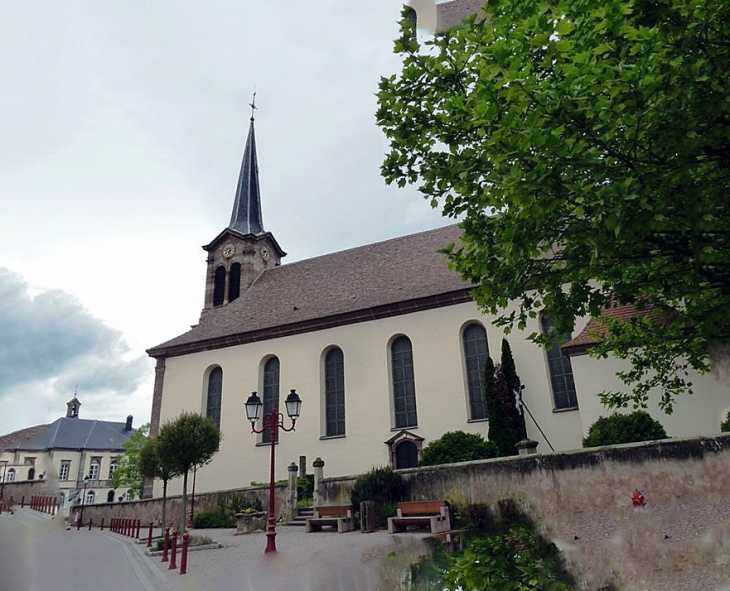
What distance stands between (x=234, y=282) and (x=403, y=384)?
1394cm

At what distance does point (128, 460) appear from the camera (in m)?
47.9

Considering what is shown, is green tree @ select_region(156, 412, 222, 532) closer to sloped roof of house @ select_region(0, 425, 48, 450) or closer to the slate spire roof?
sloped roof of house @ select_region(0, 425, 48, 450)

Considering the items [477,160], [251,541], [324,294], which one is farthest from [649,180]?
[324,294]

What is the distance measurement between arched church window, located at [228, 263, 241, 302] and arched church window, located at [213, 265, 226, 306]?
42 cm

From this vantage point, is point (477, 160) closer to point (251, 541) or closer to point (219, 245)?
point (251, 541)

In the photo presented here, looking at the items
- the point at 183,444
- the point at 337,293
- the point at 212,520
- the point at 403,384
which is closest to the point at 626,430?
the point at 403,384

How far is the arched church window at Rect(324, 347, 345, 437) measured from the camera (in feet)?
74.0

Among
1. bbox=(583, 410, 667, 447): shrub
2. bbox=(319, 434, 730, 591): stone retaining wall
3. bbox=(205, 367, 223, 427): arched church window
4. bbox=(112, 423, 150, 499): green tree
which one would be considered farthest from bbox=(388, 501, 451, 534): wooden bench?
bbox=(112, 423, 150, 499): green tree

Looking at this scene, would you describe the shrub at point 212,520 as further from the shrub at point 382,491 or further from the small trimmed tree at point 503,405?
the small trimmed tree at point 503,405

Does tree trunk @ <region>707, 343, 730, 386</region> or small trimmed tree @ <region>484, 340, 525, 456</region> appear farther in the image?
small trimmed tree @ <region>484, 340, 525, 456</region>

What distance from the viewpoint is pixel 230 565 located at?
10.6 metres

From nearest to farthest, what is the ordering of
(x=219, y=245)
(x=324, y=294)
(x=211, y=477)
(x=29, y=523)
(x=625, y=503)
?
(x=625, y=503) → (x=29, y=523) → (x=211, y=477) → (x=324, y=294) → (x=219, y=245)

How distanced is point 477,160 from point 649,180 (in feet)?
5.97

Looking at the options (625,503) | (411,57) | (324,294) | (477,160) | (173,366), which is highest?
(324,294)
